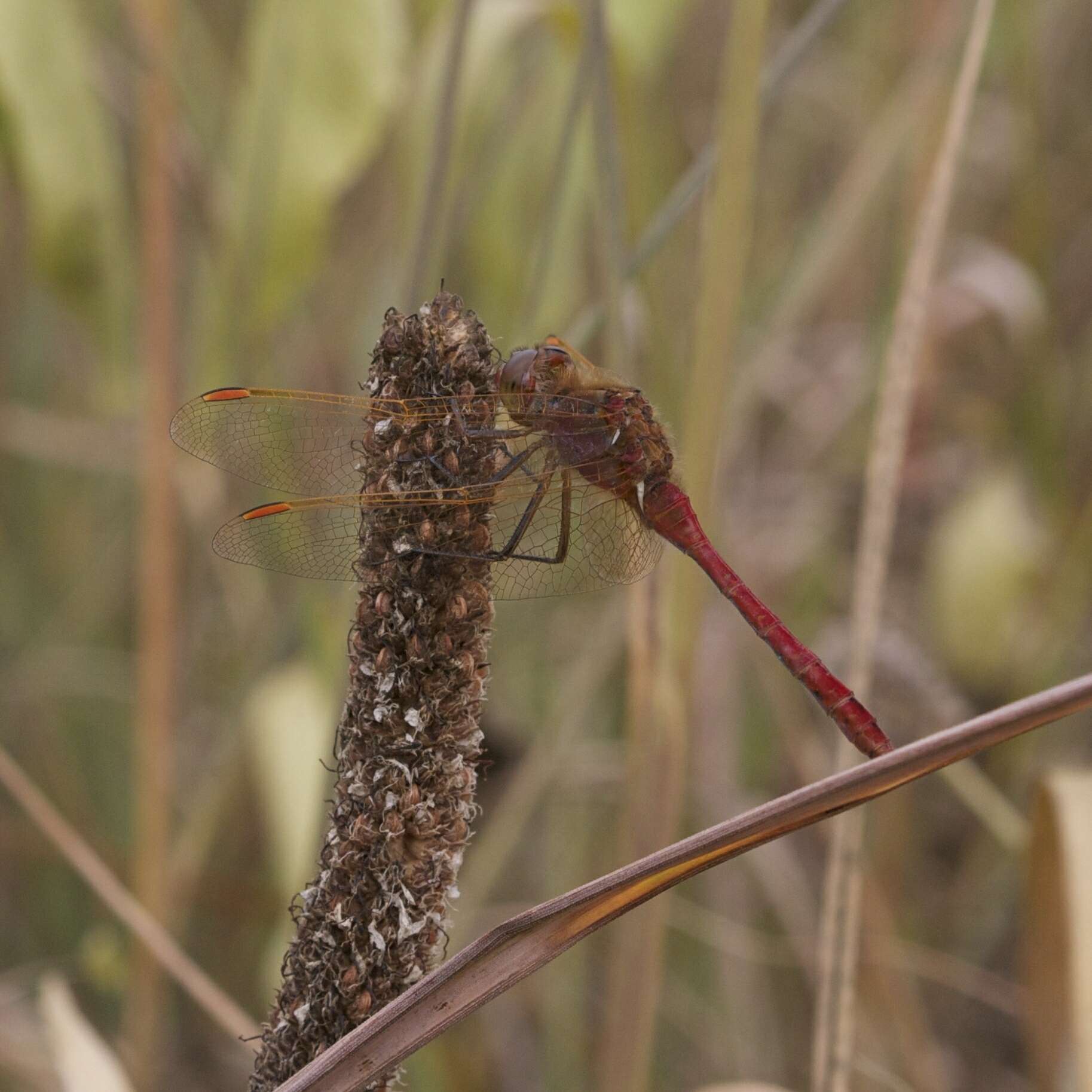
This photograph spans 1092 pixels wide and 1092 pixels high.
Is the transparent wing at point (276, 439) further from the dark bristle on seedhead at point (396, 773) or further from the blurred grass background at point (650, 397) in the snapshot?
the dark bristle on seedhead at point (396, 773)

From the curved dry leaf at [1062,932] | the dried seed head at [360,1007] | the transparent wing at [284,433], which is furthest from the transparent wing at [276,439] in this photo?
the curved dry leaf at [1062,932]

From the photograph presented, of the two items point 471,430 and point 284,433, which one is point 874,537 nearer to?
point 471,430

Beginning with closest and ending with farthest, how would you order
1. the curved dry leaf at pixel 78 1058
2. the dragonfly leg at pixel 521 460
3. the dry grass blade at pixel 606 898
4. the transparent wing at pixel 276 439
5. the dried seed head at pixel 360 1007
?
the dry grass blade at pixel 606 898, the dried seed head at pixel 360 1007, the curved dry leaf at pixel 78 1058, the dragonfly leg at pixel 521 460, the transparent wing at pixel 276 439

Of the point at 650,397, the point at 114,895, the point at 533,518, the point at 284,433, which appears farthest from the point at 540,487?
the point at 114,895

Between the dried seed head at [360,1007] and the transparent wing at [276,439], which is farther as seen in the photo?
the transparent wing at [276,439]

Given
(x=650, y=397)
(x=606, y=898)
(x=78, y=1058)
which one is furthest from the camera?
(x=650, y=397)

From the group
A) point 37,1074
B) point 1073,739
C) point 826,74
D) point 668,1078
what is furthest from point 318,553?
point 826,74
